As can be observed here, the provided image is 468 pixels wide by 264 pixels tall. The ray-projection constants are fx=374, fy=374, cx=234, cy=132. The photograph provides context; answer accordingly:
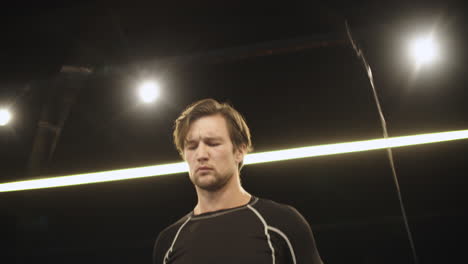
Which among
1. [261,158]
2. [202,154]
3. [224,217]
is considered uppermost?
[261,158]

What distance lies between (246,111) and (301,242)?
2633 millimetres

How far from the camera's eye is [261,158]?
4.33 metres

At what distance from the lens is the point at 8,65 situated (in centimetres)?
346

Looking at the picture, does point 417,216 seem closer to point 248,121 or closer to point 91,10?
point 248,121

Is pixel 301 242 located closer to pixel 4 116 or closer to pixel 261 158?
pixel 261 158

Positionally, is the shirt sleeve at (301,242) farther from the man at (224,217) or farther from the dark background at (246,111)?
the dark background at (246,111)

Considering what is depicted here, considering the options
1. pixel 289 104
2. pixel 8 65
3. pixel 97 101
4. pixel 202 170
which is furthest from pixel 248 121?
pixel 202 170

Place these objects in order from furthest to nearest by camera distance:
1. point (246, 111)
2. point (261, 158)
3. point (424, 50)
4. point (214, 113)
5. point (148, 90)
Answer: point (261, 158) < point (246, 111) < point (148, 90) < point (424, 50) < point (214, 113)

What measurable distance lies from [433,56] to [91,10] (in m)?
2.79

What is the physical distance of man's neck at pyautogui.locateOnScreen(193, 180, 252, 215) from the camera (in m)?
1.45

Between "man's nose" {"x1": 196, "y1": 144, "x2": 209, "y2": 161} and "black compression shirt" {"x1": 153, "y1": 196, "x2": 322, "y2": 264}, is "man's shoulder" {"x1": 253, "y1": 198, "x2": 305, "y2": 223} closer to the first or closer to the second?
"black compression shirt" {"x1": 153, "y1": 196, "x2": 322, "y2": 264}

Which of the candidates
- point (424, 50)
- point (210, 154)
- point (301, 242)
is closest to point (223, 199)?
point (210, 154)

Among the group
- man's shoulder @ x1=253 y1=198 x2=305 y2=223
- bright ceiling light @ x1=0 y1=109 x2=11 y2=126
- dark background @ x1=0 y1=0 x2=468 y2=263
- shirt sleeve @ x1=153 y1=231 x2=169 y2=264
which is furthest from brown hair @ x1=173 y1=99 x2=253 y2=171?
bright ceiling light @ x1=0 y1=109 x2=11 y2=126

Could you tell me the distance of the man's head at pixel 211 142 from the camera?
142 cm
